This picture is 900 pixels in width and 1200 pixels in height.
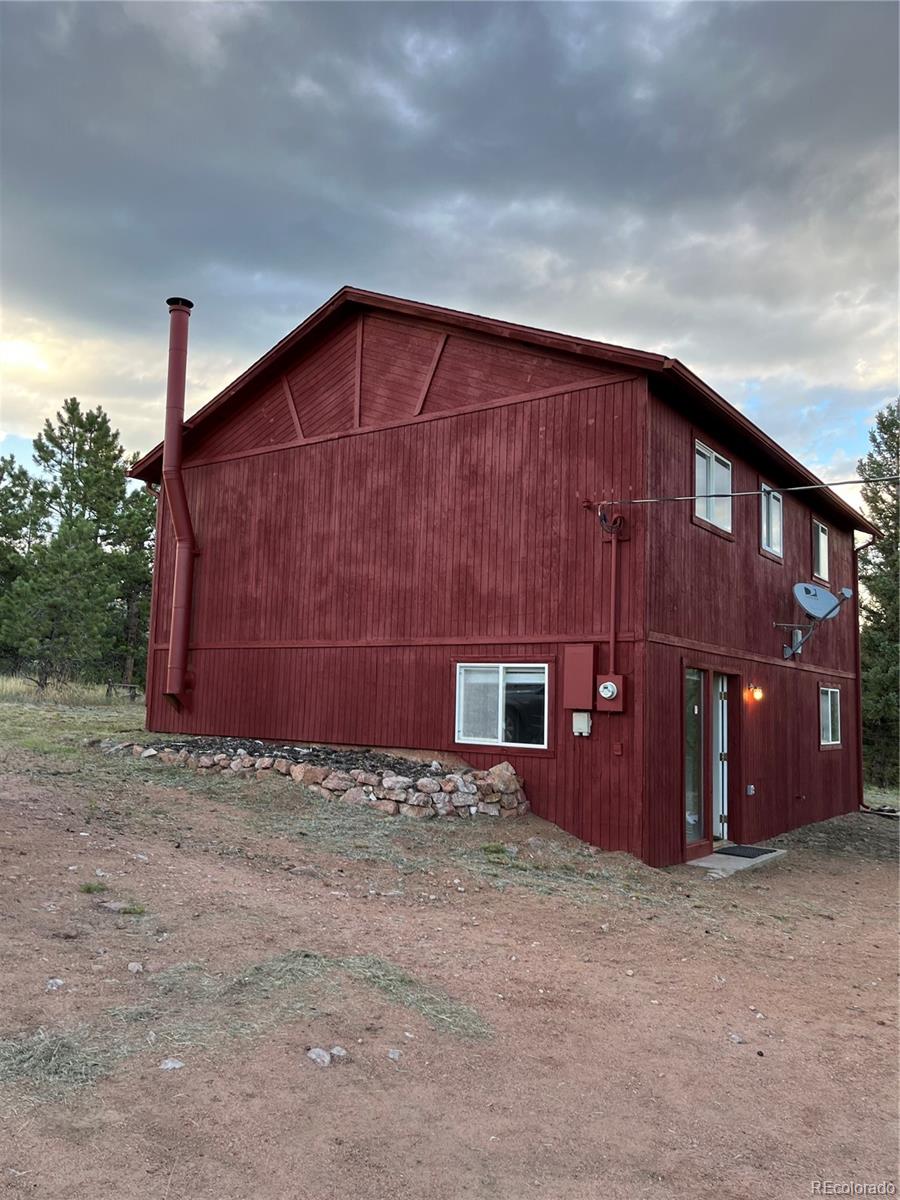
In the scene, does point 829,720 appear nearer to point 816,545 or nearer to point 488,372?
point 816,545

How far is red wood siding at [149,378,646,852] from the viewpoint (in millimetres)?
10000

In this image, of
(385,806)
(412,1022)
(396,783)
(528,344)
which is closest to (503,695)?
(396,783)

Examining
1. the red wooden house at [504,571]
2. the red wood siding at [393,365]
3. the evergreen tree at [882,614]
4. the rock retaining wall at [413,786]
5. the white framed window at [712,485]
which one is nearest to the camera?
the rock retaining wall at [413,786]

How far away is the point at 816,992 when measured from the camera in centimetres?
576

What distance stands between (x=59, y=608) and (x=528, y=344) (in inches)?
779

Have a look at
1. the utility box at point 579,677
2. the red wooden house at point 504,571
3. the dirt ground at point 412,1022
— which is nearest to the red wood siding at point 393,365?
the red wooden house at point 504,571

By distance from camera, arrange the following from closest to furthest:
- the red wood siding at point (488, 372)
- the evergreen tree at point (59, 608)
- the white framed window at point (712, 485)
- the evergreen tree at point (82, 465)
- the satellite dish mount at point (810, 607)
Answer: the red wood siding at point (488, 372) < the white framed window at point (712, 485) < the satellite dish mount at point (810, 607) < the evergreen tree at point (59, 608) < the evergreen tree at point (82, 465)

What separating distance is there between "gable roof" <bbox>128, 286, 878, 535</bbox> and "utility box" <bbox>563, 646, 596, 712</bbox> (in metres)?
3.40

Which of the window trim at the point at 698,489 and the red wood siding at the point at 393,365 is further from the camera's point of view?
the red wood siding at the point at 393,365

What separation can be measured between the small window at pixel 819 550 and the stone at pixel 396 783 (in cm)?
945

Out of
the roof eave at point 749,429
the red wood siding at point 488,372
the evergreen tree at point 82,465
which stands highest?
the evergreen tree at point 82,465

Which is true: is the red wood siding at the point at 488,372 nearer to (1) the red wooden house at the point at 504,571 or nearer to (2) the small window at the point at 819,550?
(1) the red wooden house at the point at 504,571

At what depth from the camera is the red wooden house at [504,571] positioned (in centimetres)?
993

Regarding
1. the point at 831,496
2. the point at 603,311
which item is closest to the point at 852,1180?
the point at 831,496
